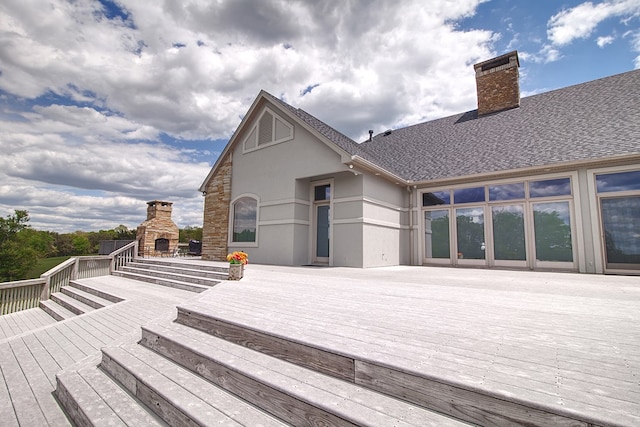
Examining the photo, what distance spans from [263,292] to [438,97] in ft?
44.2

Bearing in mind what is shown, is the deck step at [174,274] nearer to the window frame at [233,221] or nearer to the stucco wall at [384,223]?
the window frame at [233,221]

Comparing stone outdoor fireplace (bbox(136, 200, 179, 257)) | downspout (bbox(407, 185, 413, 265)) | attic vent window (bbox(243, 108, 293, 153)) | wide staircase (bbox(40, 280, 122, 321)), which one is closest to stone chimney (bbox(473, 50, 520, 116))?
downspout (bbox(407, 185, 413, 265))

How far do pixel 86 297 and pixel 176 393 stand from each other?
7.92 metres

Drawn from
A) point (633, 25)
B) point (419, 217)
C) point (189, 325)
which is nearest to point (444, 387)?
point (189, 325)

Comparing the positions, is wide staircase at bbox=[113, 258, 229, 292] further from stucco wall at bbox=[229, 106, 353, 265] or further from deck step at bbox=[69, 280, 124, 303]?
stucco wall at bbox=[229, 106, 353, 265]

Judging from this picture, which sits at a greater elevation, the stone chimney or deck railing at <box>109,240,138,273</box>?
the stone chimney

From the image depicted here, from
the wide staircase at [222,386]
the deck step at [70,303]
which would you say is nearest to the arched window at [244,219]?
the deck step at [70,303]

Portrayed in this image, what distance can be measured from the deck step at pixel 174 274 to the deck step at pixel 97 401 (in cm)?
344

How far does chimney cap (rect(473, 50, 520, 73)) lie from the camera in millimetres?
12641

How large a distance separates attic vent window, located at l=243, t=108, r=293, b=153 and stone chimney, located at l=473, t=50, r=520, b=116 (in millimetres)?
9569

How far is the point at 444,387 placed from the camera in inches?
75.8

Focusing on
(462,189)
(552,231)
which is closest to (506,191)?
(462,189)

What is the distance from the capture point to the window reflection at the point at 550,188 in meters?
8.69

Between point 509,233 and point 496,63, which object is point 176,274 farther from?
point 496,63
